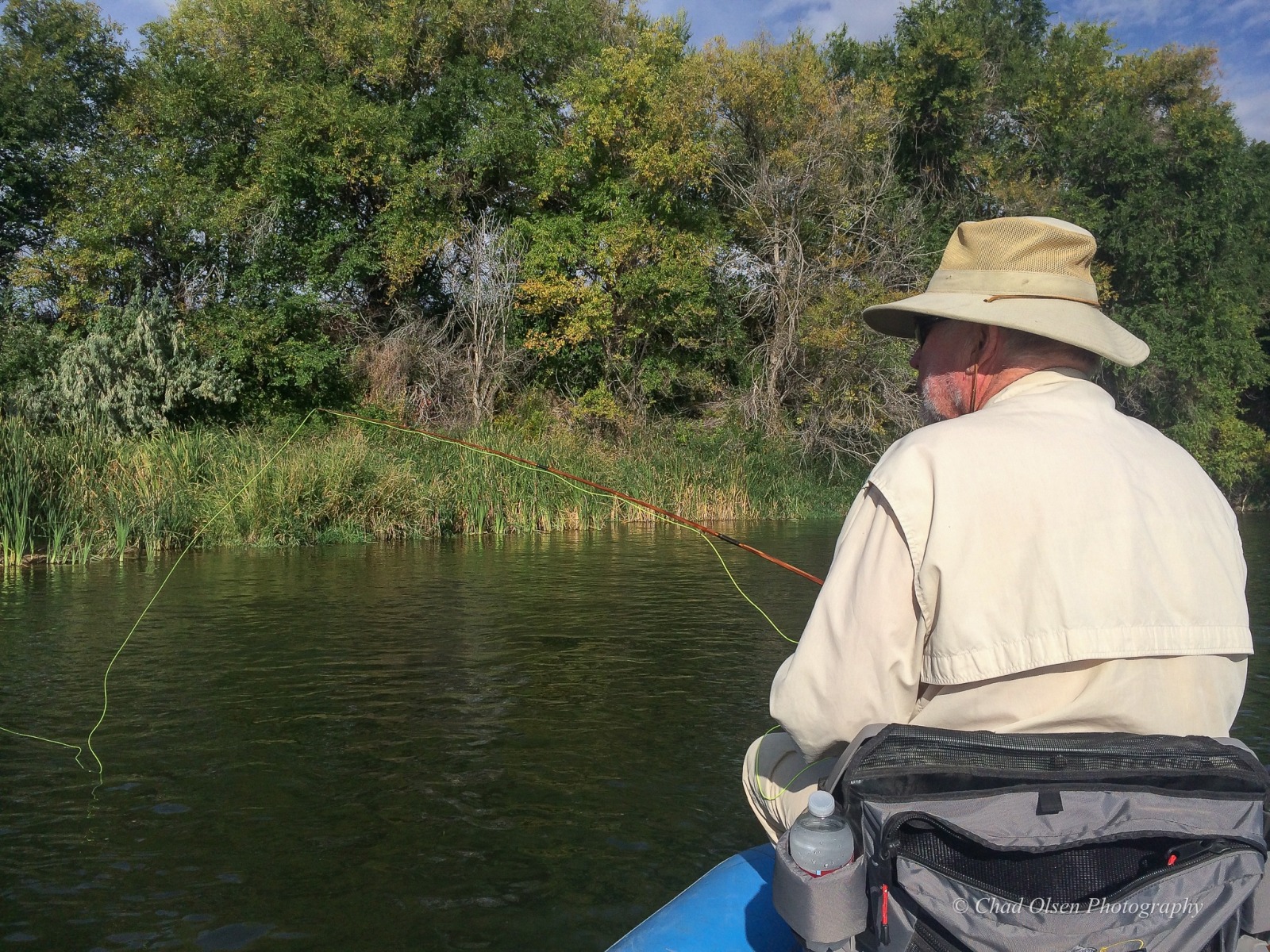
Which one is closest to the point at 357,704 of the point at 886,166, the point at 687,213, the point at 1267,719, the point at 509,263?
the point at 1267,719

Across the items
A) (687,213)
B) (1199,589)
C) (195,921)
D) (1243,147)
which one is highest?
(1243,147)

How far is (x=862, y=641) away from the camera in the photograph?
6.19ft

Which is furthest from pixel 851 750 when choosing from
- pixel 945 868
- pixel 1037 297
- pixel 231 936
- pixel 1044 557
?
pixel 231 936

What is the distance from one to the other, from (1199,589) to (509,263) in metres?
22.0

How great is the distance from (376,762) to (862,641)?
3.15 metres

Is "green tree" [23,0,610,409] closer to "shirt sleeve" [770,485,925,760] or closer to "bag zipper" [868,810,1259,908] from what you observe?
"shirt sleeve" [770,485,925,760]

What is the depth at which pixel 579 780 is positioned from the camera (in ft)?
14.4

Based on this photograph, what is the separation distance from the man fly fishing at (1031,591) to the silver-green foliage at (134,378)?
17.6 m

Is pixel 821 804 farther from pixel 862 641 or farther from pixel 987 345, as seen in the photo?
pixel 987 345

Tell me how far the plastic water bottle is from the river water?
153 cm

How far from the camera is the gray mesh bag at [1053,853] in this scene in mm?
1662

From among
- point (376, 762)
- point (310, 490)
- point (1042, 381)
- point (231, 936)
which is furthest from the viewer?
point (310, 490)

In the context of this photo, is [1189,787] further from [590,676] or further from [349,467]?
[349,467]

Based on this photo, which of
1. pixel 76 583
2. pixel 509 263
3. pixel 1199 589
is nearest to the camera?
Answer: pixel 1199 589
